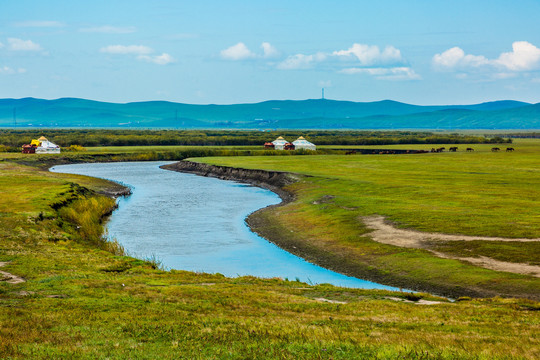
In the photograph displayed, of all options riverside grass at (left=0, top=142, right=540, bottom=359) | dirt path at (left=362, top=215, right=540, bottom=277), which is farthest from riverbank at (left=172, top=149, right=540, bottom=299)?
riverside grass at (left=0, top=142, right=540, bottom=359)

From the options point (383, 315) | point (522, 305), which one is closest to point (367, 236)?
point (522, 305)

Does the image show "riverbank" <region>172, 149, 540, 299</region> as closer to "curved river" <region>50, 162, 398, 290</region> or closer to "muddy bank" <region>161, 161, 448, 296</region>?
"muddy bank" <region>161, 161, 448, 296</region>

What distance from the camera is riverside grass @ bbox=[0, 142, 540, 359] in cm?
1642

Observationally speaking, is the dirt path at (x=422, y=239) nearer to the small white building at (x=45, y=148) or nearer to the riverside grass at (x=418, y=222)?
the riverside grass at (x=418, y=222)

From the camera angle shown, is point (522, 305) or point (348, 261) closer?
point (522, 305)

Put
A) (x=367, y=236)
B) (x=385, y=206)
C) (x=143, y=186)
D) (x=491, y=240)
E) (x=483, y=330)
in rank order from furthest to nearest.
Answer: (x=143, y=186), (x=385, y=206), (x=367, y=236), (x=491, y=240), (x=483, y=330)

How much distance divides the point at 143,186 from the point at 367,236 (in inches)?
2279

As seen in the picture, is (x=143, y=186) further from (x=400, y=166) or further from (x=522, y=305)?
(x=522, y=305)

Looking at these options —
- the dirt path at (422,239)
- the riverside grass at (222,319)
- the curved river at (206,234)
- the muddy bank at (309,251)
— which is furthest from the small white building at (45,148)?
the riverside grass at (222,319)

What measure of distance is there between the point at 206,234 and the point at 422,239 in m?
19.0

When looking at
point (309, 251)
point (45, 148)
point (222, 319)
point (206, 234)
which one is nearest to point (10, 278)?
point (222, 319)

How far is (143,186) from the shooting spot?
94938 millimetres

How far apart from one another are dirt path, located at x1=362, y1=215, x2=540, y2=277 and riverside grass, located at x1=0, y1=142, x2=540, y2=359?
705cm

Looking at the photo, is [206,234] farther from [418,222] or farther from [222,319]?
[222,319]
